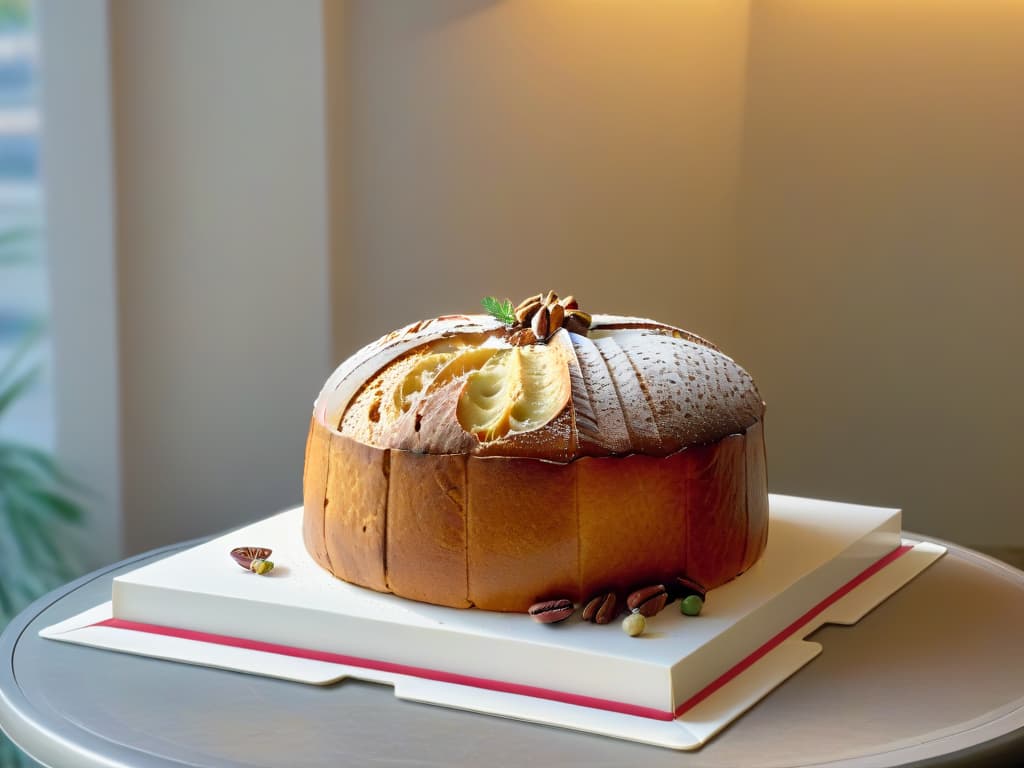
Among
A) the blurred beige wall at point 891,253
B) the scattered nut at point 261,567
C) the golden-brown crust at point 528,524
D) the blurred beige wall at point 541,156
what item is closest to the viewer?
the golden-brown crust at point 528,524

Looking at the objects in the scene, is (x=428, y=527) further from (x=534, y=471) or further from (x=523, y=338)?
(x=523, y=338)

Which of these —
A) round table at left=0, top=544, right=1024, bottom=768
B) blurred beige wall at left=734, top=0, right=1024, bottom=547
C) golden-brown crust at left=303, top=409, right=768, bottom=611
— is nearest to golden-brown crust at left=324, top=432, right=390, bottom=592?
Answer: golden-brown crust at left=303, top=409, right=768, bottom=611

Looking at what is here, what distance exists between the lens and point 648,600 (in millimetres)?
1093

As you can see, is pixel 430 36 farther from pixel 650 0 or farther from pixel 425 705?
pixel 425 705

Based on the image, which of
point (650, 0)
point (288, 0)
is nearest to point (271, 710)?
point (288, 0)

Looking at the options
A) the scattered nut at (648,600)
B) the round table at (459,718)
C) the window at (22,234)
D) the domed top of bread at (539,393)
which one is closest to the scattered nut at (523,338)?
the domed top of bread at (539,393)

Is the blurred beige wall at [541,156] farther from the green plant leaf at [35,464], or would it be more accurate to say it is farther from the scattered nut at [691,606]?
the scattered nut at [691,606]

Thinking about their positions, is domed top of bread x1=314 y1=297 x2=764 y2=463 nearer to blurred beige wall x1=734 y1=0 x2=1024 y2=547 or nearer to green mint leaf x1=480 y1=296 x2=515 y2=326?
green mint leaf x1=480 y1=296 x2=515 y2=326

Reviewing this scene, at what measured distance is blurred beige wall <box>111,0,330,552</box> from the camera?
2.16 metres

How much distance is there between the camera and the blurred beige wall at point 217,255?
216 cm

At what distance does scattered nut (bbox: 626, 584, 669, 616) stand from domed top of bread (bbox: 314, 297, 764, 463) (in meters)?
0.13

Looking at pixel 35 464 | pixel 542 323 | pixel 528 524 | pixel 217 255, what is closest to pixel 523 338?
pixel 542 323

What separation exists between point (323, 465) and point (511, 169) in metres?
1.37

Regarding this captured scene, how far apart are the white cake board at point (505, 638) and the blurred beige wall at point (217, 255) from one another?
0.96 metres
